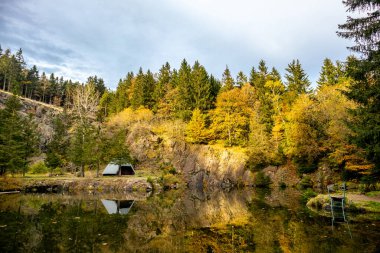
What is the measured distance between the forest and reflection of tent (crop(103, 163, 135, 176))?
2.08 metres

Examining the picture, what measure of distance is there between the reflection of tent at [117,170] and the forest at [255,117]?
2079 millimetres

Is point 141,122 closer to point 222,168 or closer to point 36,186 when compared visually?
point 222,168

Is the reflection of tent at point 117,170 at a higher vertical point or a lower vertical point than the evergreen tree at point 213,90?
lower

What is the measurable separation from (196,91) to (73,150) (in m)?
27.7

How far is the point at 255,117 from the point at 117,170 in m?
26.4

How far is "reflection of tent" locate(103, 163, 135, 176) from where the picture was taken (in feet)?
147

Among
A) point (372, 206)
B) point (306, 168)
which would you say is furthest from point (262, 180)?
point (372, 206)

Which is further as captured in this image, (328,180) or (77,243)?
(328,180)

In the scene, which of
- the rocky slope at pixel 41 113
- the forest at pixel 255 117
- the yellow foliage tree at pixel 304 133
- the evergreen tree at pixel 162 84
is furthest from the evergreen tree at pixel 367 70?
the rocky slope at pixel 41 113

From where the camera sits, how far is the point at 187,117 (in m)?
54.8

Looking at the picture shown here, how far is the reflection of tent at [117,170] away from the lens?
Answer: 44.8 metres

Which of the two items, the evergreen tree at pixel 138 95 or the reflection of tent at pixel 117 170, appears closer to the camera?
the reflection of tent at pixel 117 170

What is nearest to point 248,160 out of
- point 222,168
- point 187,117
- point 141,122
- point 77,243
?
point 222,168

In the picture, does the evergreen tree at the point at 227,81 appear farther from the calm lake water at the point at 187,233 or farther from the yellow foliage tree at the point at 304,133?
the calm lake water at the point at 187,233
